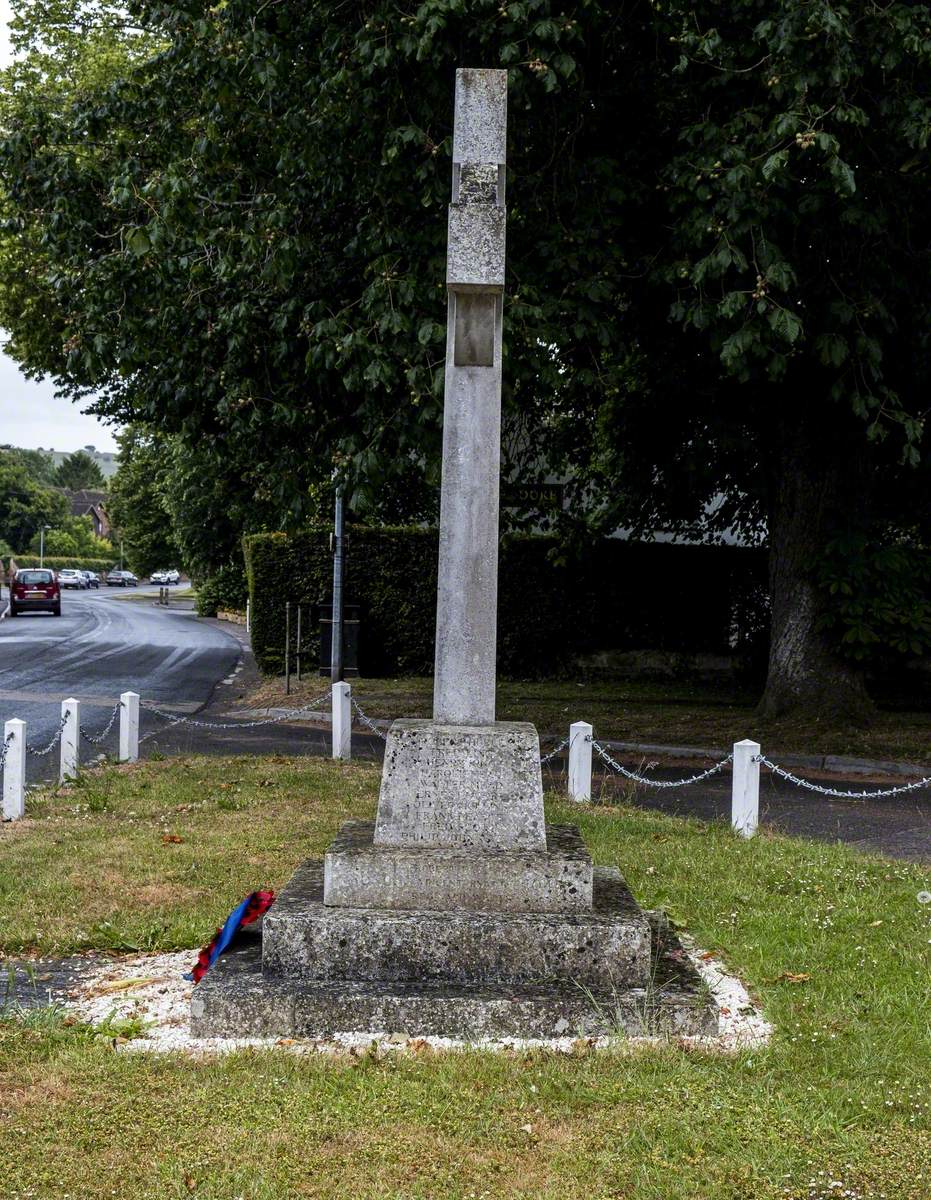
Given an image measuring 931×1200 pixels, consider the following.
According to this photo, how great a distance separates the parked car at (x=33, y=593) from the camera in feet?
159

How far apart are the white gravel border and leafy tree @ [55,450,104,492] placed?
170m

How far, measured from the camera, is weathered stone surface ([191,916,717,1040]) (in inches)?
199

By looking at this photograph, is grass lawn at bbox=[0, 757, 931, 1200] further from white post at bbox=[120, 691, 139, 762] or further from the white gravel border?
white post at bbox=[120, 691, 139, 762]

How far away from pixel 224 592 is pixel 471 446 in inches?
1781

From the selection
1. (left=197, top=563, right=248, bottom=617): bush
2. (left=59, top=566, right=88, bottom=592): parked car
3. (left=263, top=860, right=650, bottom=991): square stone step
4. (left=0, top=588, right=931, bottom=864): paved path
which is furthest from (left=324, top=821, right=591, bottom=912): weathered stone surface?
(left=59, top=566, right=88, bottom=592): parked car

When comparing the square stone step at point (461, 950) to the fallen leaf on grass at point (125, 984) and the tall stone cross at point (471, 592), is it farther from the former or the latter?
the fallen leaf on grass at point (125, 984)

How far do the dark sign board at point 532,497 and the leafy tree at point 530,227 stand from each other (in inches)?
235

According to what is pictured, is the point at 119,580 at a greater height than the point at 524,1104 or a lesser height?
lesser

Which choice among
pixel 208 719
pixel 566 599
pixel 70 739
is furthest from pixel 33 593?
pixel 70 739

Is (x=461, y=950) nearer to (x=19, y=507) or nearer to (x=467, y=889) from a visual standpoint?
(x=467, y=889)

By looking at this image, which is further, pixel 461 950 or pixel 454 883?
pixel 454 883

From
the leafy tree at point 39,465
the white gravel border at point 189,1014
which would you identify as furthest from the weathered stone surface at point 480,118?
the leafy tree at point 39,465

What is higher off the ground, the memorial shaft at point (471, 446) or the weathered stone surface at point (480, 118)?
the weathered stone surface at point (480, 118)

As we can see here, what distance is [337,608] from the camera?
67.3ft
